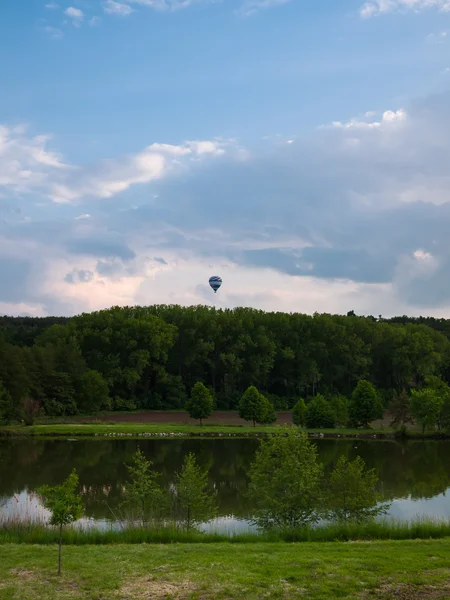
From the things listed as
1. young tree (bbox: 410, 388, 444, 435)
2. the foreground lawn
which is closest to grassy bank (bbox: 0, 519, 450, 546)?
the foreground lawn

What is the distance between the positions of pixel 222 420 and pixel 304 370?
23888 millimetres

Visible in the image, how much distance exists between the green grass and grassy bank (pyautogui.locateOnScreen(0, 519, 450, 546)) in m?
40.3

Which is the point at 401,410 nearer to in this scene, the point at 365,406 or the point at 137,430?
the point at 365,406

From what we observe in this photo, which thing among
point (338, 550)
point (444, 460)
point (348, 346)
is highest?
point (348, 346)

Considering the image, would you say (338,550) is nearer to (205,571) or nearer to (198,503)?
(205,571)

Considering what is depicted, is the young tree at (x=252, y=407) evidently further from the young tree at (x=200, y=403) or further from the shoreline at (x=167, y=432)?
the young tree at (x=200, y=403)

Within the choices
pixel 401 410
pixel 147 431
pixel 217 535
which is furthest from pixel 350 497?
pixel 401 410

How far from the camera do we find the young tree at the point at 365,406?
206 ft

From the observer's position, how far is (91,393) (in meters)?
72.1

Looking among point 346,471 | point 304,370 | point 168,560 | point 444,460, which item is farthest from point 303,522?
point 304,370

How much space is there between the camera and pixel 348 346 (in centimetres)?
9500

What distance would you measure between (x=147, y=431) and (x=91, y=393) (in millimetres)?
16194

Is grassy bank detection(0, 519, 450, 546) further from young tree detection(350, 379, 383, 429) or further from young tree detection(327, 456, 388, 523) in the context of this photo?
young tree detection(350, 379, 383, 429)

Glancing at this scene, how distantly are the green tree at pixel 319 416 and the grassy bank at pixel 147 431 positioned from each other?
2463 mm
